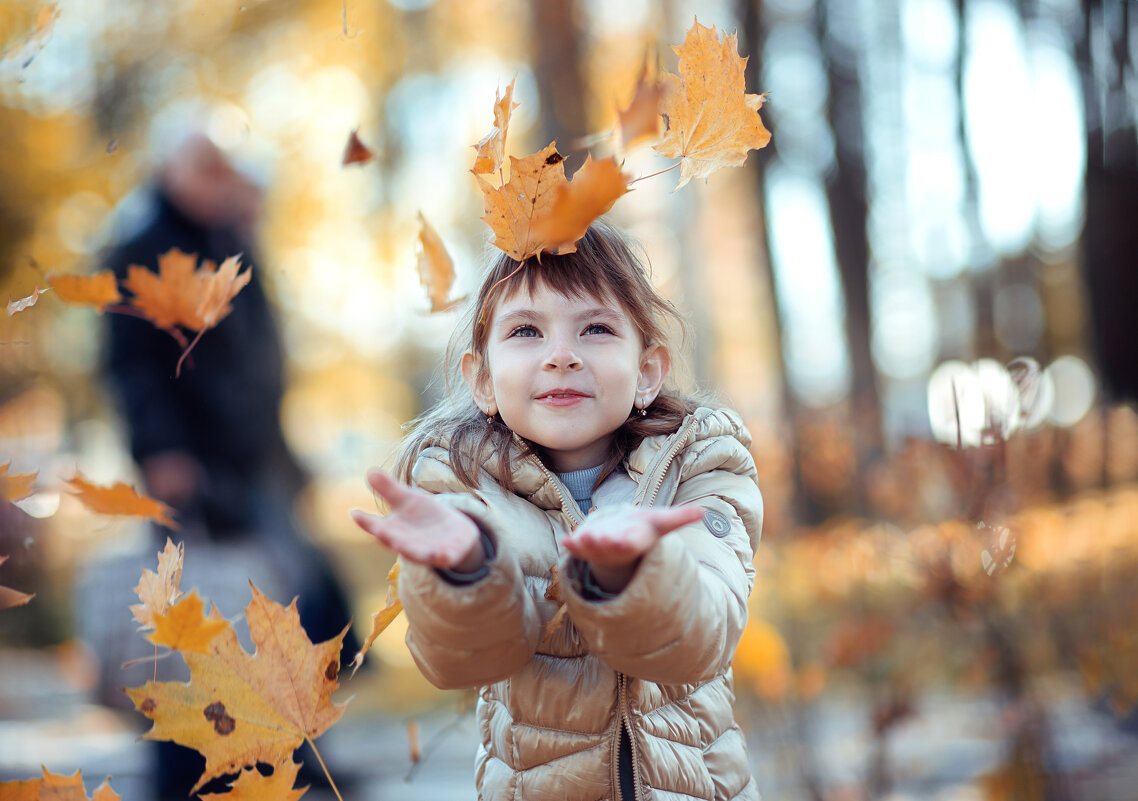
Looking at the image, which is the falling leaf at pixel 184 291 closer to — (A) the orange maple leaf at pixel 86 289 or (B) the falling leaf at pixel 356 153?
(A) the orange maple leaf at pixel 86 289

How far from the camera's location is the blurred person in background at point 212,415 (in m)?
2.51

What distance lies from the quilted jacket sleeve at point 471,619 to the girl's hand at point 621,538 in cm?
11

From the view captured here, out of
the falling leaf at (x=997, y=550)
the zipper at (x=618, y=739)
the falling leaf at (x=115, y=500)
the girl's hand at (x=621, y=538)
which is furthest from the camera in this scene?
the falling leaf at (x=997, y=550)

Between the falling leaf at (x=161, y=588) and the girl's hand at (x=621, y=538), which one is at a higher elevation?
the girl's hand at (x=621, y=538)

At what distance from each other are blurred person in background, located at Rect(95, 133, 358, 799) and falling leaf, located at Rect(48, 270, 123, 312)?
122 centimetres

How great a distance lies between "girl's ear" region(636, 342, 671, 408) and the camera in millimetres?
1395

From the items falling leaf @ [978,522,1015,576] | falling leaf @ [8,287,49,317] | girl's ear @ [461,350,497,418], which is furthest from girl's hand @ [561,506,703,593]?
falling leaf @ [978,522,1015,576]

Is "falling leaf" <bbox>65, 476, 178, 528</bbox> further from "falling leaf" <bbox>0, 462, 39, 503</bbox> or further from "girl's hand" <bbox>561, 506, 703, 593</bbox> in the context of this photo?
"girl's hand" <bbox>561, 506, 703, 593</bbox>

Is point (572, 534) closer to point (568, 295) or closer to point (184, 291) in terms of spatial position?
point (568, 295)

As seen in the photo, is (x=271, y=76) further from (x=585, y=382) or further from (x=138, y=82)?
(x=585, y=382)

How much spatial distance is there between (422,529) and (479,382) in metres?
0.48

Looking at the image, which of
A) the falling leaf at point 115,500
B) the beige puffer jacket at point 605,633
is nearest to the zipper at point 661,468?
the beige puffer jacket at point 605,633

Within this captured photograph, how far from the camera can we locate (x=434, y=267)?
1.58 metres

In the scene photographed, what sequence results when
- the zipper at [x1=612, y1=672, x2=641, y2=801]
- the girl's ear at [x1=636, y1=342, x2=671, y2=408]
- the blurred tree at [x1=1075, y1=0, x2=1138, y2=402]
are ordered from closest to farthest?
the zipper at [x1=612, y1=672, x2=641, y2=801]
the girl's ear at [x1=636, y1=342, x2=671, y2=408]
the blurred tree at [x1=1075, y1=0, x2=1138, y2=402]
